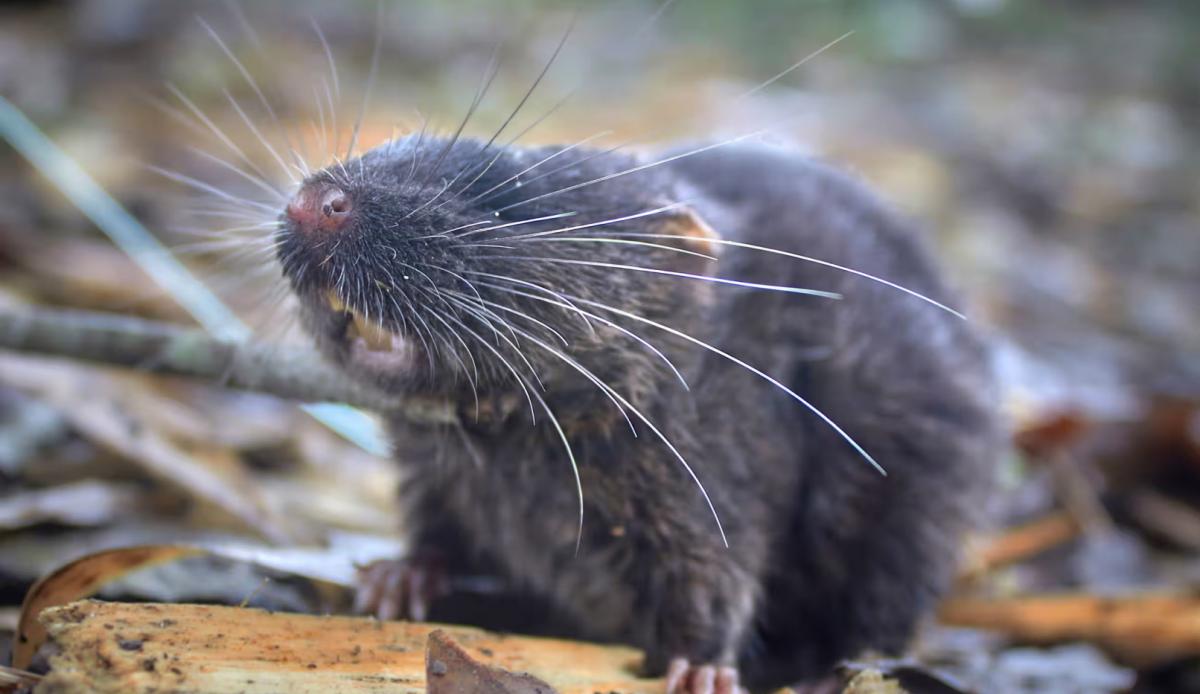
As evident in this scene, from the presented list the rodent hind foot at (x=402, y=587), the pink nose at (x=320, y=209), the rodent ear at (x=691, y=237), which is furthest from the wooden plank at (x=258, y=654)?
the rodent ear at (x=691, y=237)

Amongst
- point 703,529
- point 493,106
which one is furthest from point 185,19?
point 703,529

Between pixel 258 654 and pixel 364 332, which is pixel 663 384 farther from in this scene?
pixel 258 654

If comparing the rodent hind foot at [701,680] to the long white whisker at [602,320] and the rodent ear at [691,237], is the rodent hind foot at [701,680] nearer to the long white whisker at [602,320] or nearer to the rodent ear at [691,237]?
the long white whisker at [602,320]

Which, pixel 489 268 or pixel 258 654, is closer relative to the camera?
pixel 258 654

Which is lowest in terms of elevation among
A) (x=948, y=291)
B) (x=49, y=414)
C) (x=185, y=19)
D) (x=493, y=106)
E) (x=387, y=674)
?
(x=387, y=674)

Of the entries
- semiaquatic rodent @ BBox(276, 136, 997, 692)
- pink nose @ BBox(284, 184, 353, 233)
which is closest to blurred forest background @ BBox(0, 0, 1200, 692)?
semiaquatic rodent @ BBox(276, 136, 997, 692)

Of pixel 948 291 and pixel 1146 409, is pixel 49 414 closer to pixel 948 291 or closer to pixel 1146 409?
pixel 948 291

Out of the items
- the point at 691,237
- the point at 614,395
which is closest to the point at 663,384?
the point at 614,395
